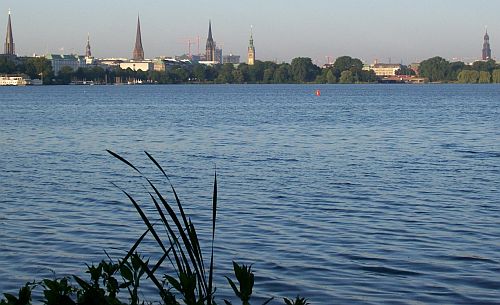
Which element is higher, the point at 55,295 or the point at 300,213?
the point at 55,295

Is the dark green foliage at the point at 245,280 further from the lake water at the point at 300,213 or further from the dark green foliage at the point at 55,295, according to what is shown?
the lake water at the point at 300,213

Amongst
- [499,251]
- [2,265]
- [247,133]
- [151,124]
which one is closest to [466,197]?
[499,251]

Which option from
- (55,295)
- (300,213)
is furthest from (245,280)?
(300,213)

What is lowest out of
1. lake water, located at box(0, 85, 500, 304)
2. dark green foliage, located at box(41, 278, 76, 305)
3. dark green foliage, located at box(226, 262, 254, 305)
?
lake water, located at box(0, 85, 500, 304)

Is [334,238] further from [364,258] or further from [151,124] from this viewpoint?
[151,124]

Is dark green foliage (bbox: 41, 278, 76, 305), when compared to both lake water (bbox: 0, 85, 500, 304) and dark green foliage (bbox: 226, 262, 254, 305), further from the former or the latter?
lake water (bbox: 0, 85, 500, 304)

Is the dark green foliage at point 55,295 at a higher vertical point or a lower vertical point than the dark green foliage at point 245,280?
lower

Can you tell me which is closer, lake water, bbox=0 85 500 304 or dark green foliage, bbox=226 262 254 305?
dark green foliage, bbox=226 262 254 305

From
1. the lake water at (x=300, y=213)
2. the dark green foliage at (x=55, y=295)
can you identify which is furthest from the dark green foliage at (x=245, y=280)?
the lake water at (x=300, y=213)

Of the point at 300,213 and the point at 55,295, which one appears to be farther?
the point at 300,213

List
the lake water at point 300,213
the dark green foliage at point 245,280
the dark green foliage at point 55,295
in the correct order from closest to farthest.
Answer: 1. the dark green foliage at point 245,280
2. the dark green foliage at point 55,295
3. the lake water at point 300,213

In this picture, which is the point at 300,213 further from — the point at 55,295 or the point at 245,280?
the point at 245,280

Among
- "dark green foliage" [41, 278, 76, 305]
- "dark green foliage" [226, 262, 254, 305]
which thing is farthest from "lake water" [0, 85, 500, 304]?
"dark green foliage" [226, 262, 254, 305]

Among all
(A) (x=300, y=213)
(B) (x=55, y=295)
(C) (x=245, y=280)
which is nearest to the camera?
(C) (x=245, y=280)
